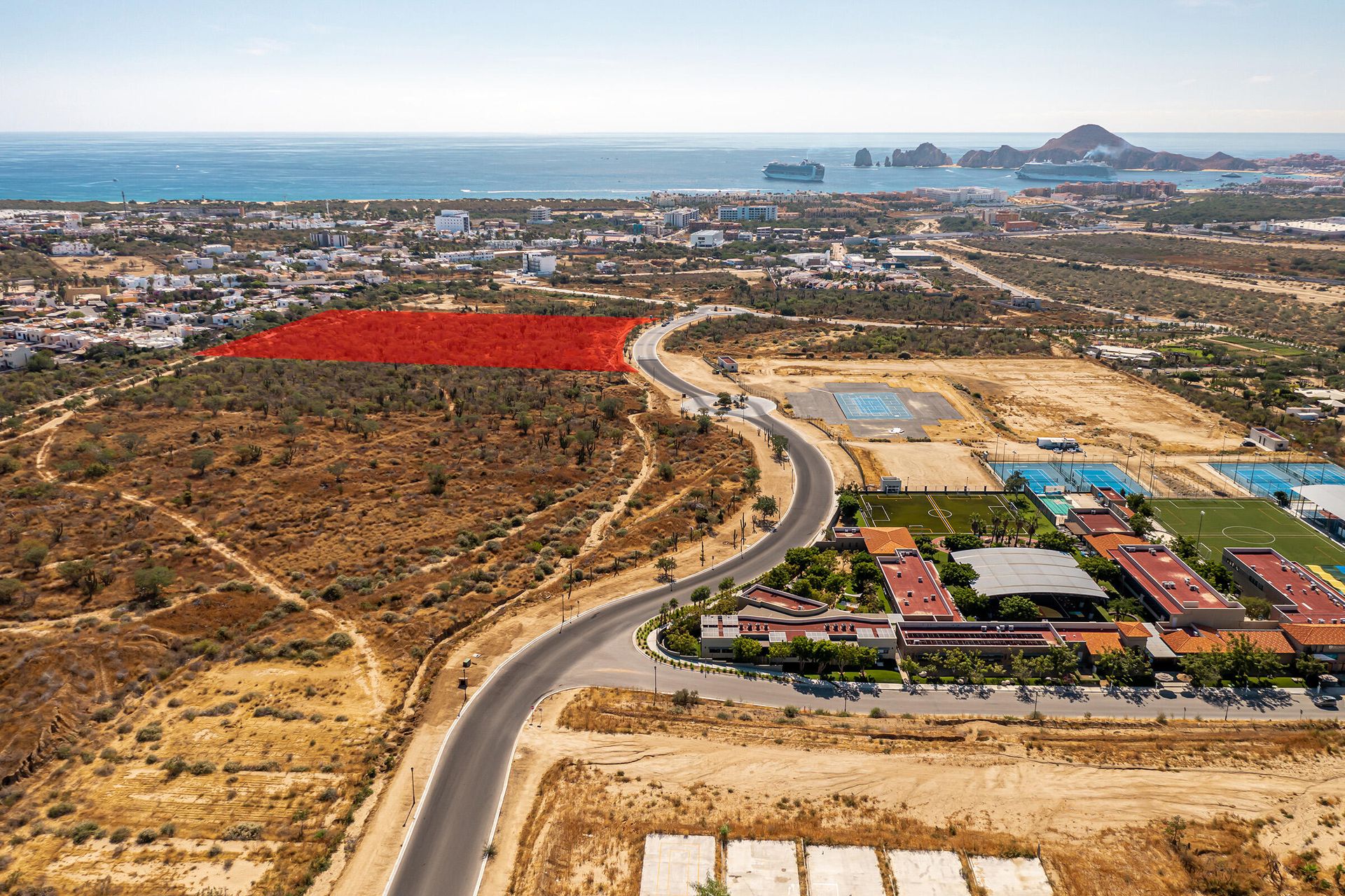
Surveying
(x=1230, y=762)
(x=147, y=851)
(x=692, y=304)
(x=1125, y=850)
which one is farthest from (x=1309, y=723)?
(x=692, y=304)

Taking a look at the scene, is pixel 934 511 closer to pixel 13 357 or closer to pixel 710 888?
pixel 710 888

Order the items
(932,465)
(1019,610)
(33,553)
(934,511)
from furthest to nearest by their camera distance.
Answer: (932,465) → (934,511) → (33,553) → (1019,610)

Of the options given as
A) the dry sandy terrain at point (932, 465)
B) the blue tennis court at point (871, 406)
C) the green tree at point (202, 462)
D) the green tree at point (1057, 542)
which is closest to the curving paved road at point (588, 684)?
the green tree at point (1057, 542)

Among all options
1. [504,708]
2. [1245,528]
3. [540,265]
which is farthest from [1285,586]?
[540,265]

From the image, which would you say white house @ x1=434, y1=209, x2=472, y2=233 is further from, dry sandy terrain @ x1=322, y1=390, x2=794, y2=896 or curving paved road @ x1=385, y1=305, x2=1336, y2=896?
curving paved road @ x1=385, y1=305, x2=1336, y2=896

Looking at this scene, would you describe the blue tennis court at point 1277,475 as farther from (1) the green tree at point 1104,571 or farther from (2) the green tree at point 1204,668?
(2) the green tree at point 1204,668

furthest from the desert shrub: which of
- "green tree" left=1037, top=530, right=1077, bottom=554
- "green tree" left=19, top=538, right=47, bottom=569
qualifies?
Result: "green tree" left=1037, top=530, right=1077, bottom=554
